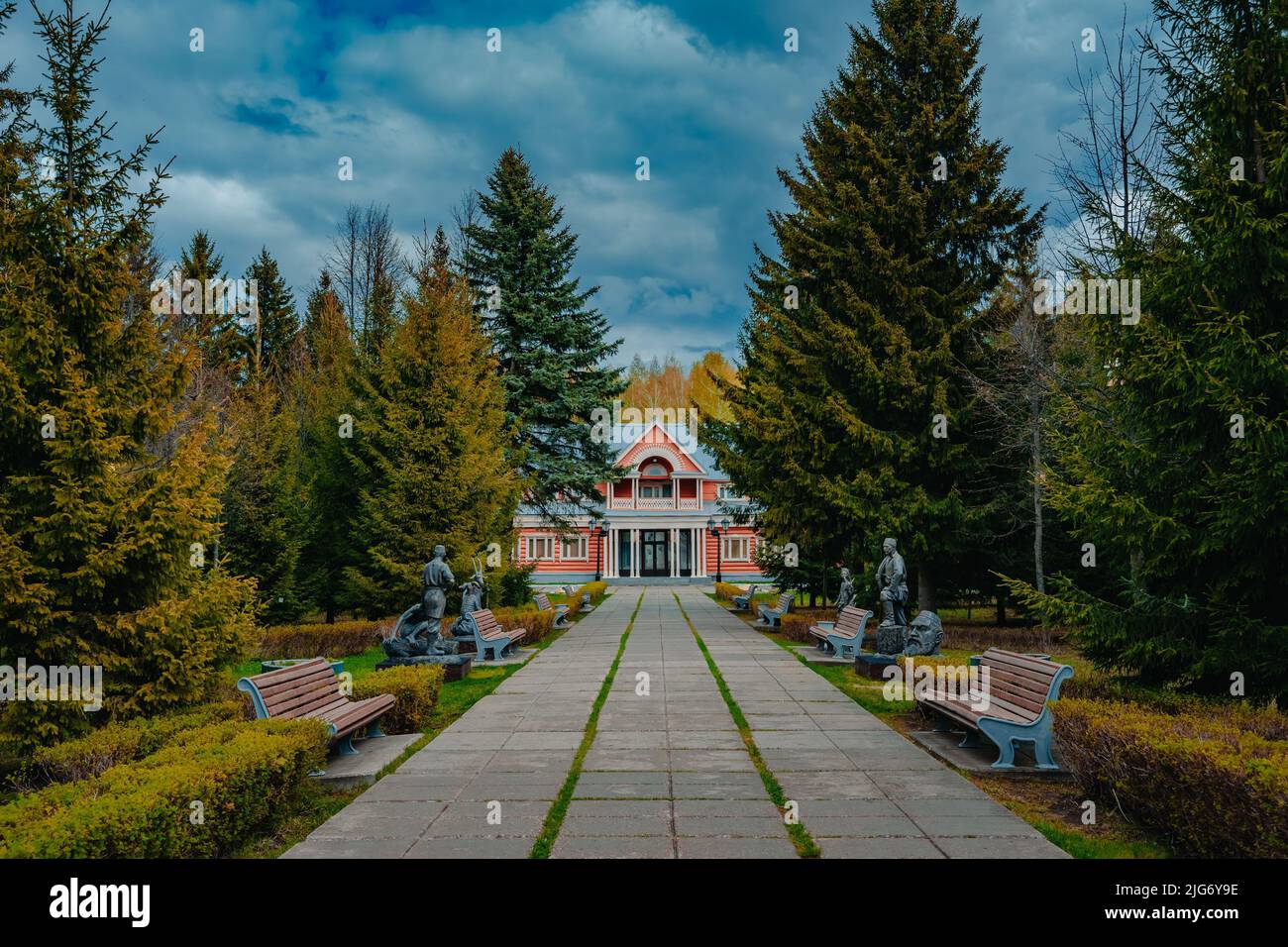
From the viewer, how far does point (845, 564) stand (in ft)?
62.2

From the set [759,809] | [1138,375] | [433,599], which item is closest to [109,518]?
[433,599]

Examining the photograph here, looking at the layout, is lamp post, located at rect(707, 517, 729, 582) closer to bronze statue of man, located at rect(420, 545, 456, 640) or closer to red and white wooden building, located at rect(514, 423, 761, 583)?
red and white wooden building, located at rect(514, 423, 761, 583)

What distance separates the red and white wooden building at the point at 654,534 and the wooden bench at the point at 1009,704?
36528 mm

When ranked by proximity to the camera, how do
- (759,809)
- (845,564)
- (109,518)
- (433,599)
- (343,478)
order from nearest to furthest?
(759,809) → (109,518) → (433,599) → (845,564) → (343,478)

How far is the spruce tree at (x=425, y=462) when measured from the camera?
18.1 metres

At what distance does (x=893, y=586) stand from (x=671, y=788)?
279 inches

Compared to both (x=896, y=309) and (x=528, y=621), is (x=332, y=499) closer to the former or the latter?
(x=528, y=621)

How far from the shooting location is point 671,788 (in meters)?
6.13

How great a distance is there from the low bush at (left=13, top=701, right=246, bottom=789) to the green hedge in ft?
25.3

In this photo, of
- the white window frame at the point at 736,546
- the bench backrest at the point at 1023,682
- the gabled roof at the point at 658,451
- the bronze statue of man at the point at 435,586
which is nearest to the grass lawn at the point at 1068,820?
the bench backrest at the point at 1023,682

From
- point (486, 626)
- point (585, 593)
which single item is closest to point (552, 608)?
point (486, 626)
